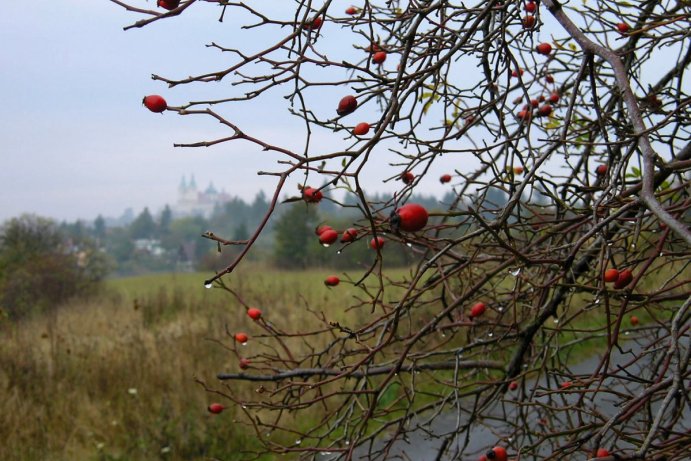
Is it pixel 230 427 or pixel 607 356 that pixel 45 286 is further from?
pixel 607 356

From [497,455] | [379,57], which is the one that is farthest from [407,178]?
[497,455]

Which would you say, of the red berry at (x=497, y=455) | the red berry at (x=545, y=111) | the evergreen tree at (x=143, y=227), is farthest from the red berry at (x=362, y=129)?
the evergreen tree at (x=143, y=227)

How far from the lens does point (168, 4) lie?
117 centimetres

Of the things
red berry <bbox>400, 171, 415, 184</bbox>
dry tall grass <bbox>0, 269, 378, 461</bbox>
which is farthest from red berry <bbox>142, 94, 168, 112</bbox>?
dry tall grass <bbox>0, 269, 378, 461</bbox>

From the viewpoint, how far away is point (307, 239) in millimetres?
21656

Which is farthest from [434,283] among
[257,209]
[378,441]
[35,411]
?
[257,209]

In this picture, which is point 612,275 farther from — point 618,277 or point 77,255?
point 77,255

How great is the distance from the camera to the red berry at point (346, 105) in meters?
1.33

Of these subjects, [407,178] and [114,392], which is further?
[114,392]

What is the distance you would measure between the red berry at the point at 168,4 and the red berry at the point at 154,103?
0.58 feet

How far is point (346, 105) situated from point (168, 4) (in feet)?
1.37

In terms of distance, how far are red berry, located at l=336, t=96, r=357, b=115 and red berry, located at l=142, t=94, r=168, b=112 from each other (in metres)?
0.37

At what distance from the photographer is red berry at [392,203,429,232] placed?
3.21 ft

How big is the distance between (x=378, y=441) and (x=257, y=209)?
5447 cm
